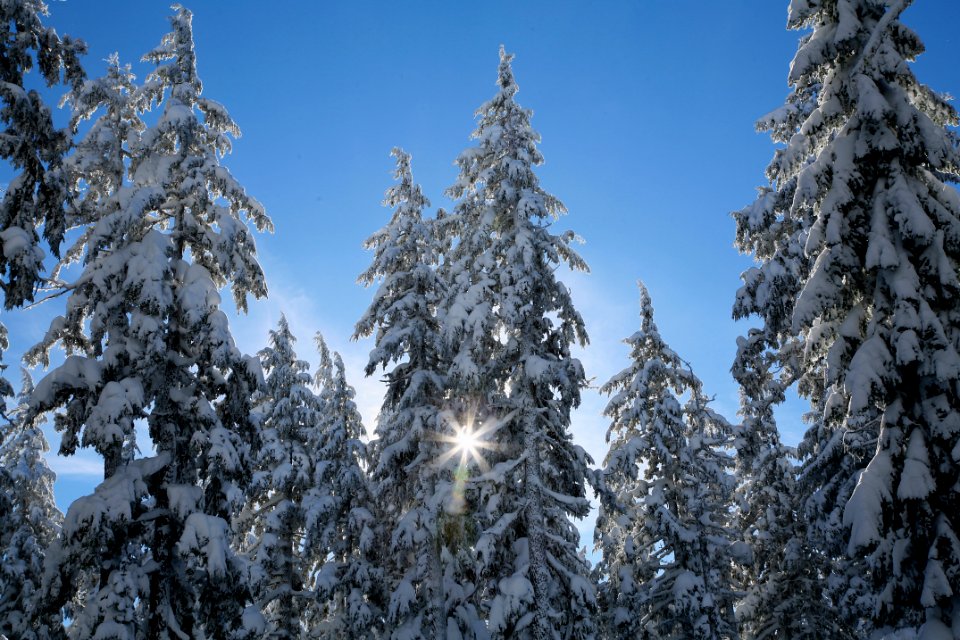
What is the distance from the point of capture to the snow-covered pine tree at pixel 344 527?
2012 centimetres

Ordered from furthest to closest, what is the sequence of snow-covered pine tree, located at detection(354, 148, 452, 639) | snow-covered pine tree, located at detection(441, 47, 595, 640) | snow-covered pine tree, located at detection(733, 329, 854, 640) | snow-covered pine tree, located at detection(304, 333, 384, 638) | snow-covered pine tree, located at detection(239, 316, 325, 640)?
snow-covered pine tree, located at detection(733, 329, 854, 640), snow-covered pine tree, located at detection(239, 316, 325, 640), snow-covered pine tree, located at detection(304, 333, 384, 638), snow-covered pine tree, located at detection(354, 148, 452, 639), snow-covered pine tree, located at detection(441, 47, 595, 640)

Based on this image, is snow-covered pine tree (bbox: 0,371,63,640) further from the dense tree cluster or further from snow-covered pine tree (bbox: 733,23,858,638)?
snow-covered pine tree (bbox: 733,23,858,638)

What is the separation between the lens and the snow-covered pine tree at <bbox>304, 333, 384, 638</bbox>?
20.1 metres

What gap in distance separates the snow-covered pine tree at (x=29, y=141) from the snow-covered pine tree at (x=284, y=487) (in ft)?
33.4

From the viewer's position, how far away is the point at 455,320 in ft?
52.7

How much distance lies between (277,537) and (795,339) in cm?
1928

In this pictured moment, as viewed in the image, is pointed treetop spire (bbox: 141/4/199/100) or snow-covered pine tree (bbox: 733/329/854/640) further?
snow-covered pine tree (bbox: 733/329/854/640)

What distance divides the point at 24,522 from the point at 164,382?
63.7 ft

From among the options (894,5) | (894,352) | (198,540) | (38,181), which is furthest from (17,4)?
(894,352)

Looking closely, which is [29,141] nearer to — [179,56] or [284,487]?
[179,56]

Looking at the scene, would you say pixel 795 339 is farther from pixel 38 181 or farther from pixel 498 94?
pixel 38 181

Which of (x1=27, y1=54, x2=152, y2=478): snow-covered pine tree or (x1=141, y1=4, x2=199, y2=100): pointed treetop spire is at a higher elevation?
(x1=141, y1=4, x2=199, y2=100): pointed treetop spire

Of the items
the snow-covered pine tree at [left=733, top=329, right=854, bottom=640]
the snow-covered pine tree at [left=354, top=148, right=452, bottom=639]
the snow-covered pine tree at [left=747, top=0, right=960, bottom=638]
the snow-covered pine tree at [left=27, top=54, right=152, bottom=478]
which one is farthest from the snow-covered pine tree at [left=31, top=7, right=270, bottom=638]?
the snow-covered pine tree at [left=733, top=329, right=854, bottom=640]

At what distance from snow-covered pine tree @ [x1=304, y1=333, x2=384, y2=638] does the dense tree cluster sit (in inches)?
5.4
